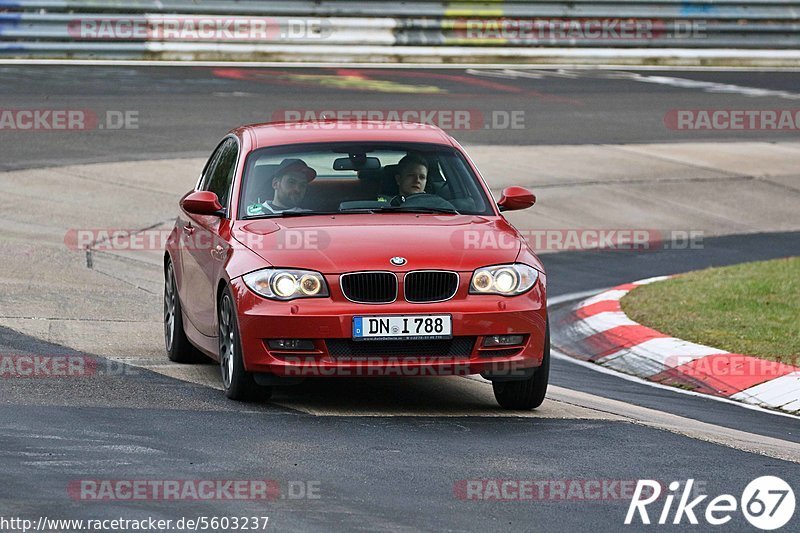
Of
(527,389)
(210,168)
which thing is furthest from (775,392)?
(210,168)

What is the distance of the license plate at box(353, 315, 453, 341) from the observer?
25.6 feet

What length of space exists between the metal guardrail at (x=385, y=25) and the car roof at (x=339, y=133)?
57.9 ft

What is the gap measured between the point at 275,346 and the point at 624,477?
6.69ft

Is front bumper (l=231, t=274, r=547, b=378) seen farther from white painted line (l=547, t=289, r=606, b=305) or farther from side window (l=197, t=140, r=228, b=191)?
white painted line (l=547, t=289, r=606, b=305)

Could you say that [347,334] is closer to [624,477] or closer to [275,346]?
[275,346]

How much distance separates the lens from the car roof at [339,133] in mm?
9219

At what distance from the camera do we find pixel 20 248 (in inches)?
519

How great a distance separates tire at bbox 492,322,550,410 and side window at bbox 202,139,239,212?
6.42 feet

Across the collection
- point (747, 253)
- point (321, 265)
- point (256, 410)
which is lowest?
point (747, 253)

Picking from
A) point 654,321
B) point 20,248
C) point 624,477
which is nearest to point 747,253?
point 654,321

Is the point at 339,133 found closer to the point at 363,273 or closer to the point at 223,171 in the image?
the point at 223,171

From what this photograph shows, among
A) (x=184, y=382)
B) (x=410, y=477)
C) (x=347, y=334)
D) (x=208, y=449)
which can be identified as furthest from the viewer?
(x=184, y=382)

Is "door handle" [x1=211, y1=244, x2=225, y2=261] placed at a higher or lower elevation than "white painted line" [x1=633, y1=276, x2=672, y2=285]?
higher

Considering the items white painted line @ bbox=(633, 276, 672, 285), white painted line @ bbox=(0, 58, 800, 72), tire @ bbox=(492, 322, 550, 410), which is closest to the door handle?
tire @ bbox=(492, 322, 550, 410)
